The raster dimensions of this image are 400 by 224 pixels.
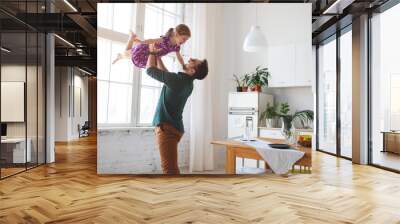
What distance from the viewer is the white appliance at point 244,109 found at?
16.5 feet

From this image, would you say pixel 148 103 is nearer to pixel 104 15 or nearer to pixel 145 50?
pixel 145 50

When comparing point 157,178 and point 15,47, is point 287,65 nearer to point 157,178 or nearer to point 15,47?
point 157,178

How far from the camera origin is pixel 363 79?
658cm

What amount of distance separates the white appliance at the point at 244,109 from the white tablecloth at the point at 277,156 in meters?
0.20

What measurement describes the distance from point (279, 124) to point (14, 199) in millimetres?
3488

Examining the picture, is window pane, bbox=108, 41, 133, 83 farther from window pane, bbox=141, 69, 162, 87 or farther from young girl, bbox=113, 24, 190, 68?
window pane, bbox=141, 69, 162, 87

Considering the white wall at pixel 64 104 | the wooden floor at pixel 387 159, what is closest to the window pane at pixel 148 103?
the wooden floor at pixel 387 159

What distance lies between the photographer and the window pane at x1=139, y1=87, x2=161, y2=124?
5016 mm

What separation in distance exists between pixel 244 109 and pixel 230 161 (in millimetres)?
771

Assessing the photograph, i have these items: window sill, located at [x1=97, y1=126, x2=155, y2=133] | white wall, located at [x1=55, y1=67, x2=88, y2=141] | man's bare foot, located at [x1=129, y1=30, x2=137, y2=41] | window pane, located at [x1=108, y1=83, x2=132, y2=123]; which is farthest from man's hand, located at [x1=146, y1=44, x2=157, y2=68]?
white wall, located at [x1=55, y1=67, x2=88, y2=141]

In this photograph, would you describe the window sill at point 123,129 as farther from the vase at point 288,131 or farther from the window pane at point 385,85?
the window pane at point 385,85

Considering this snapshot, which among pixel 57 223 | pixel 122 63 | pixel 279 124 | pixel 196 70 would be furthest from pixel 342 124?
pixel 57 223

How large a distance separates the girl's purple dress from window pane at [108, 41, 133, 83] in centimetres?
12

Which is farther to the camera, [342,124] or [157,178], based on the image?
[342,124]
